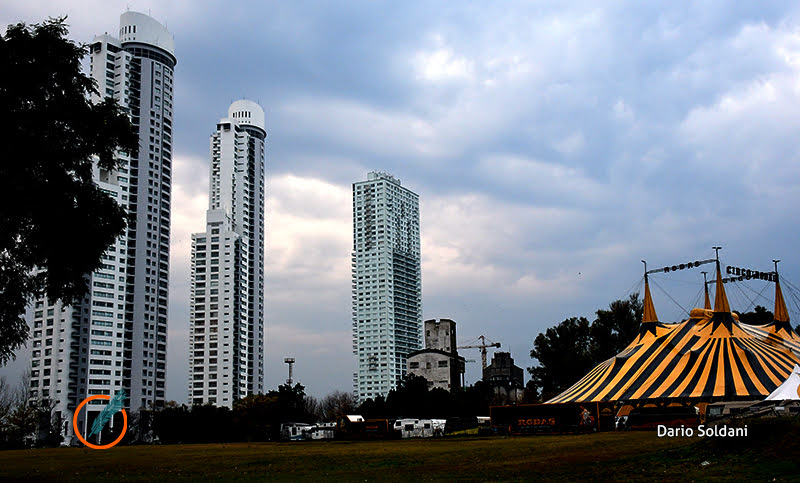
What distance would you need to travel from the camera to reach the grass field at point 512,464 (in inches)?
643

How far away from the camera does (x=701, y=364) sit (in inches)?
1511

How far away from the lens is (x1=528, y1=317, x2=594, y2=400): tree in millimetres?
76500

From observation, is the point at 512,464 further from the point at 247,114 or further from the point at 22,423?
the point at 247,114

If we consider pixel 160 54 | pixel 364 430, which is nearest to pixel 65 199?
pixel 364 430

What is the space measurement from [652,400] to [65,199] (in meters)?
30.0

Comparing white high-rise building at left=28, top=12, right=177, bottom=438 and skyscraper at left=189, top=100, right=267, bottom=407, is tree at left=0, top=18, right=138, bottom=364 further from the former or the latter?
skyscraper at left=189, top=100, right=267, bottom=407

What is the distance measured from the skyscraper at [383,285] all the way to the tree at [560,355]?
92.5 metres

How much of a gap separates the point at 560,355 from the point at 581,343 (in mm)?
2894

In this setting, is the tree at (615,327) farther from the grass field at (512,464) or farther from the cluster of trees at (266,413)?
the grass field at (512,464)

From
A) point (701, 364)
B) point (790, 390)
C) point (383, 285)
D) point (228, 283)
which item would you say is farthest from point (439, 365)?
point (790, 390)

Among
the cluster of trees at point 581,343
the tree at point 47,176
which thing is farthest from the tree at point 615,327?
the tree at point 47,176

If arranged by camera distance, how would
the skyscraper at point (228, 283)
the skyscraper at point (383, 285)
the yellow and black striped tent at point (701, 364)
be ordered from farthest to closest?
the skyscraper at point (383, 285) < the skyscraper at point (228, 283) < the yellow and black striped tent at point (701, 364)

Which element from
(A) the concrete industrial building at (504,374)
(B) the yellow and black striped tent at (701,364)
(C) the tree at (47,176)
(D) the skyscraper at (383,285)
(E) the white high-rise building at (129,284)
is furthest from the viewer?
(D) the skyscraper at (383,285)

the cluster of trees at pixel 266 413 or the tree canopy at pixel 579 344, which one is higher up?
the tree canopy at pixel 579 344
